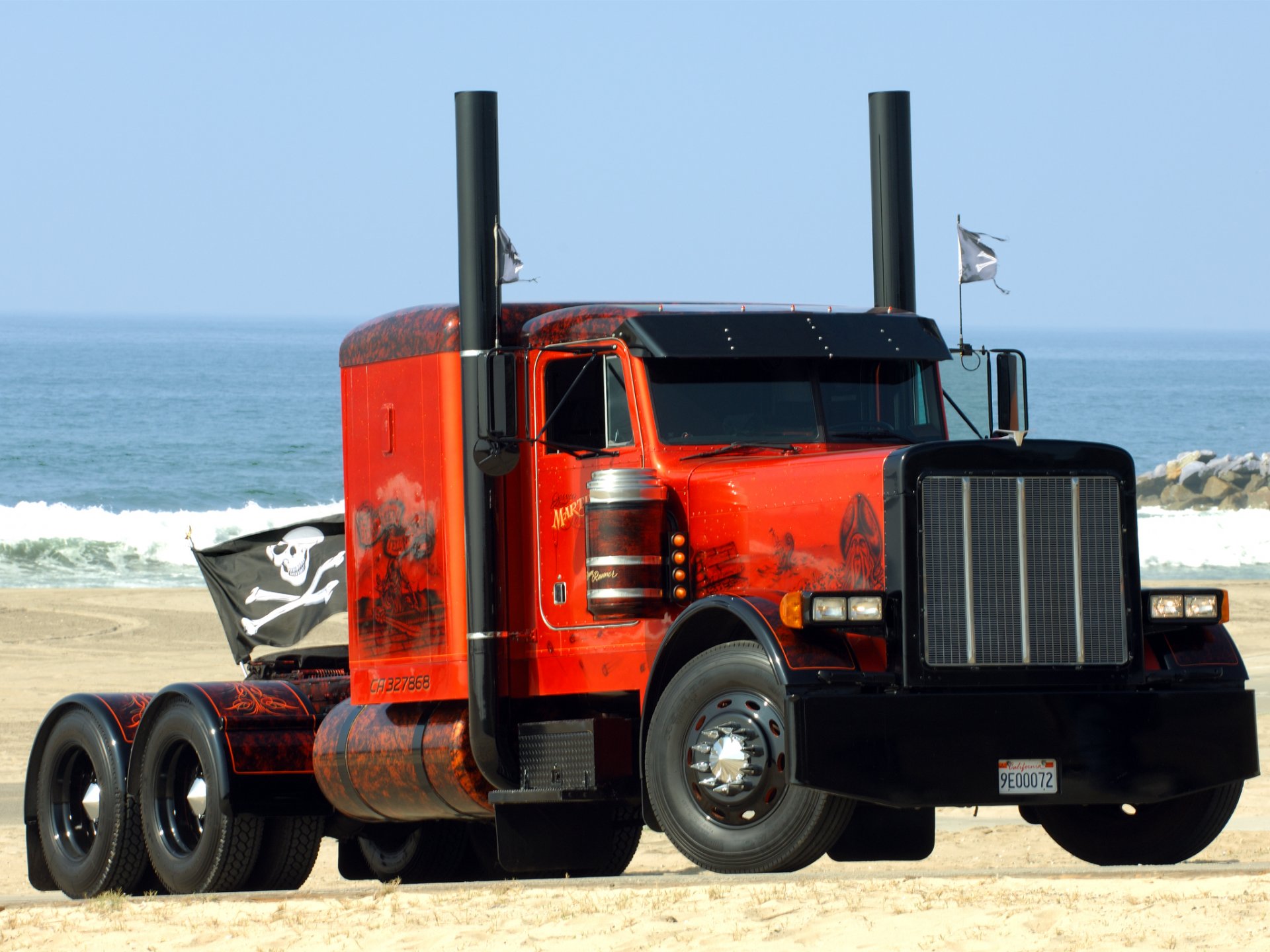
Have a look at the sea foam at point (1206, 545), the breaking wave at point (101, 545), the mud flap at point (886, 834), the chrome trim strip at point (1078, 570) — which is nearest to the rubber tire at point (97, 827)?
the mud flap at point (886, 834)

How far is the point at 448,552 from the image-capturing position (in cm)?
1112

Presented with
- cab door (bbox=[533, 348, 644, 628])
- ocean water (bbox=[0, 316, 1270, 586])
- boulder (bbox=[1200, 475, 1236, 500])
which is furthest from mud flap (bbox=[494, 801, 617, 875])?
boulder (bbox=[1200, 475, 1236, 500])

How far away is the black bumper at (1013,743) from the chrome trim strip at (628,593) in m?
1.32

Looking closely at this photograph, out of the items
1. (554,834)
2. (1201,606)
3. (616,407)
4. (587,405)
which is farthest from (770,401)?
(554,834)

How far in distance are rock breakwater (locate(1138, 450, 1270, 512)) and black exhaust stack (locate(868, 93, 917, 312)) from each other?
157 ft

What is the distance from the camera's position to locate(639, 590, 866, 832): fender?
8.82 metres

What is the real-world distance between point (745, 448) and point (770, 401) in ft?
0.95

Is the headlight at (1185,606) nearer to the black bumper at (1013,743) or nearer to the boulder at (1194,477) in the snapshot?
the black bumper at (1013,743)

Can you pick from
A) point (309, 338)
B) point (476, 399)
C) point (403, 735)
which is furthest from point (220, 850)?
point (309, 338)

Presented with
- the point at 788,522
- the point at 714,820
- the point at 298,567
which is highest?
the point at 788,522

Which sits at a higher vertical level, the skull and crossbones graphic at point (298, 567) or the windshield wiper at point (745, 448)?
the windshield wiper at point (745, 448)

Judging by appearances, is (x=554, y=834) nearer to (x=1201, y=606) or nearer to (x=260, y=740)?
(x=260, y=740)

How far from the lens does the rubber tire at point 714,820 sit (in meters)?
8.96

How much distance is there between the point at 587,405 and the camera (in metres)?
10.5
